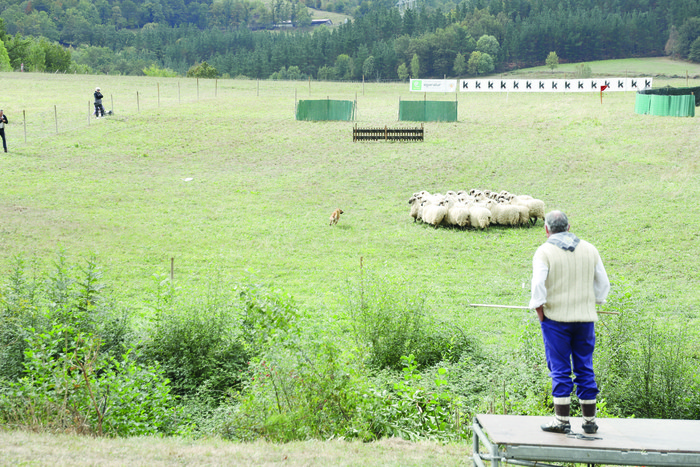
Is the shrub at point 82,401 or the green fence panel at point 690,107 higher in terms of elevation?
the green fence panel at point 690,107

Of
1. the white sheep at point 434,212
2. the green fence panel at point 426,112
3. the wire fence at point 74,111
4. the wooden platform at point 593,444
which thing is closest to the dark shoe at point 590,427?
the wooden platform at point 593,444

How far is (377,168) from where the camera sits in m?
32.1

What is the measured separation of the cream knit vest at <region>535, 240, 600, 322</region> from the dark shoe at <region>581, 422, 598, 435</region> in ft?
3.39

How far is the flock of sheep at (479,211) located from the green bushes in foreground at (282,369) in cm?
1065

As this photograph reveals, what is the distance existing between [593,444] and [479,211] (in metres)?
16.3

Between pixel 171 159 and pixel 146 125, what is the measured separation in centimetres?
850

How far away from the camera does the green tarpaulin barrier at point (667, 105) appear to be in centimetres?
4038

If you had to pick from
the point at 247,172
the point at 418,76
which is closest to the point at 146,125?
the point at 247,172

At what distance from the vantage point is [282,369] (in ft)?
28.2

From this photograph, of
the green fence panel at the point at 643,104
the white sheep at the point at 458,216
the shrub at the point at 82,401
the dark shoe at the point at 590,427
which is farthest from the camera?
the green fence panel at the point at 643,104

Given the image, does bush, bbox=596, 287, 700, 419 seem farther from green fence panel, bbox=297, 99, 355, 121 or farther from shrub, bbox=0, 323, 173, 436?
green fence panel, bbox=297, 99, 355, 121

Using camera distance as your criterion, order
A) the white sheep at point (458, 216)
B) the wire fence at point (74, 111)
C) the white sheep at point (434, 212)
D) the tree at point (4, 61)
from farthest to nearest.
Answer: the tree at point (4, 61) < the wire fence at point (74, 111) < the white sheep at point (434, 212) < the white sheep at point (458, 216)

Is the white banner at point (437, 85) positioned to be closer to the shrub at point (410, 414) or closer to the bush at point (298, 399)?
the shrub at point (410, 414)

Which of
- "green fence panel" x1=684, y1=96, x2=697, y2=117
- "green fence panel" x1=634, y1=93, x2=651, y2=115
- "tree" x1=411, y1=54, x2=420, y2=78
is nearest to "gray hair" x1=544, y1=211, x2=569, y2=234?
"green fence panel" x1=684, y1=96, x2=697, y2=117
